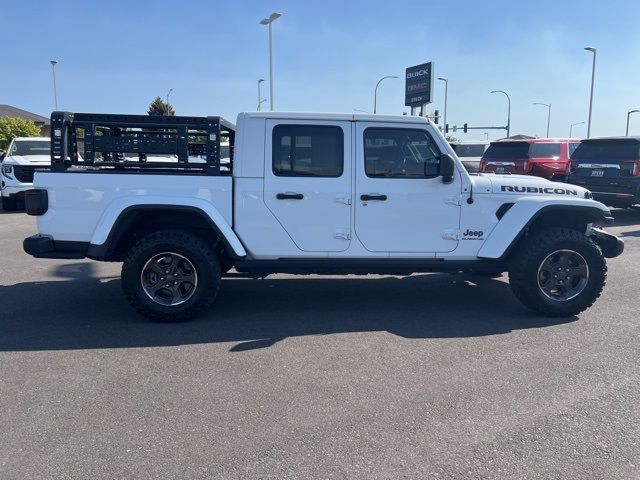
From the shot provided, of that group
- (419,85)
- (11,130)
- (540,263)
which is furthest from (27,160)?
(419,85)

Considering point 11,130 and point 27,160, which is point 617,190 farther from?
point 11,130

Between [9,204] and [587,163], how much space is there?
14615mm

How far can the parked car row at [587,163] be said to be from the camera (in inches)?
468

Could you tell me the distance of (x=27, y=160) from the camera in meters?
13.9

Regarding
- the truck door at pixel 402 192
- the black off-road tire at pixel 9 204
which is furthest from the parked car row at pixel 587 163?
the black off-road tire at pixel 9 204

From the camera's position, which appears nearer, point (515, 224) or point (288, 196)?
point (288, 196)

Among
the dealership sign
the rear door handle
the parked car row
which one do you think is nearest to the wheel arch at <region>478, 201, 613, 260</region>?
the rear door handle

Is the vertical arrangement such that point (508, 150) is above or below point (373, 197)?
above

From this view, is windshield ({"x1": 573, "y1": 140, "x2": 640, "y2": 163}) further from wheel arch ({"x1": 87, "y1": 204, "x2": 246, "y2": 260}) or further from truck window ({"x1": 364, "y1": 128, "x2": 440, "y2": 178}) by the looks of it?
wheel arch ({"x1": 87, "y1": 204, "x2": 246, "y2": 260})

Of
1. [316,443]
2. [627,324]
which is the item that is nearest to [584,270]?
[627,324]

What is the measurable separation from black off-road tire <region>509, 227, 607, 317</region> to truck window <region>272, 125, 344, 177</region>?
81.2 inches

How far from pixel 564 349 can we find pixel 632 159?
9.20m

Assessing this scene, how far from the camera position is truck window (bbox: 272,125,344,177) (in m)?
5.20

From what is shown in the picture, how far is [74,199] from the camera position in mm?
4996
